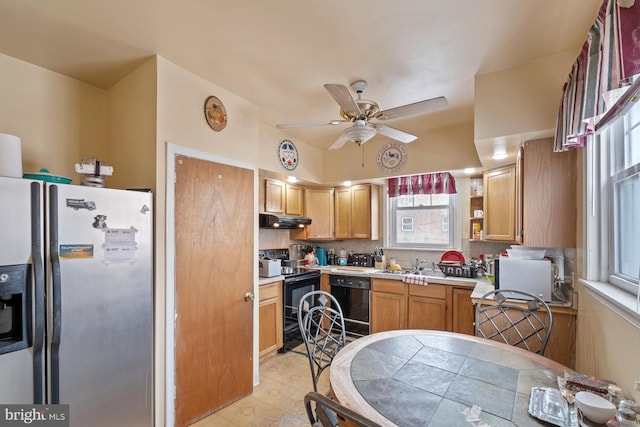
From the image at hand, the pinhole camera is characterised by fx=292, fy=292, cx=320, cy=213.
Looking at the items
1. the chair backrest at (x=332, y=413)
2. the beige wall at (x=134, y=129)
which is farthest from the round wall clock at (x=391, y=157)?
the chair backrest at (x=332, y=413)

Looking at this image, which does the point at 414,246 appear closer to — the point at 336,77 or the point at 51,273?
the point at 336,77

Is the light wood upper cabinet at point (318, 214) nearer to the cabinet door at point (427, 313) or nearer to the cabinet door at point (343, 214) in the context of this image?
the cabinet door at point (343, 214)

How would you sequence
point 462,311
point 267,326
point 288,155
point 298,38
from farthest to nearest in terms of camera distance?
1. point 288,155
2. point 267,326
3. point 462,311
4. point 298,38

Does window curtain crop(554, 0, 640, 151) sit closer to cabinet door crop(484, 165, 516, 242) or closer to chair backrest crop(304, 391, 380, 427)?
cabinet door crop(484, 165, 516, 242)

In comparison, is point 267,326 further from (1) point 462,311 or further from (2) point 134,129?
(2) point 134,129

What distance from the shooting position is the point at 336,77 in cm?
222

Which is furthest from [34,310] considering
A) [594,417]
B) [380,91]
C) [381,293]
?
[381,293]

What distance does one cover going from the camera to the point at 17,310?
1.37 metres

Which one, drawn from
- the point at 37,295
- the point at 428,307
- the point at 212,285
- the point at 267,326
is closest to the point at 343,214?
the point at 428,307

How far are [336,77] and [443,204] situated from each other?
2.40m

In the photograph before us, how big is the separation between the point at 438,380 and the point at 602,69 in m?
1.47

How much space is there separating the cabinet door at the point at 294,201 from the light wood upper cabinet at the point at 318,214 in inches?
3.2

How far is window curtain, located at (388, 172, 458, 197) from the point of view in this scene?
11.8ft

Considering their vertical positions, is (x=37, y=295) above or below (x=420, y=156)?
below
